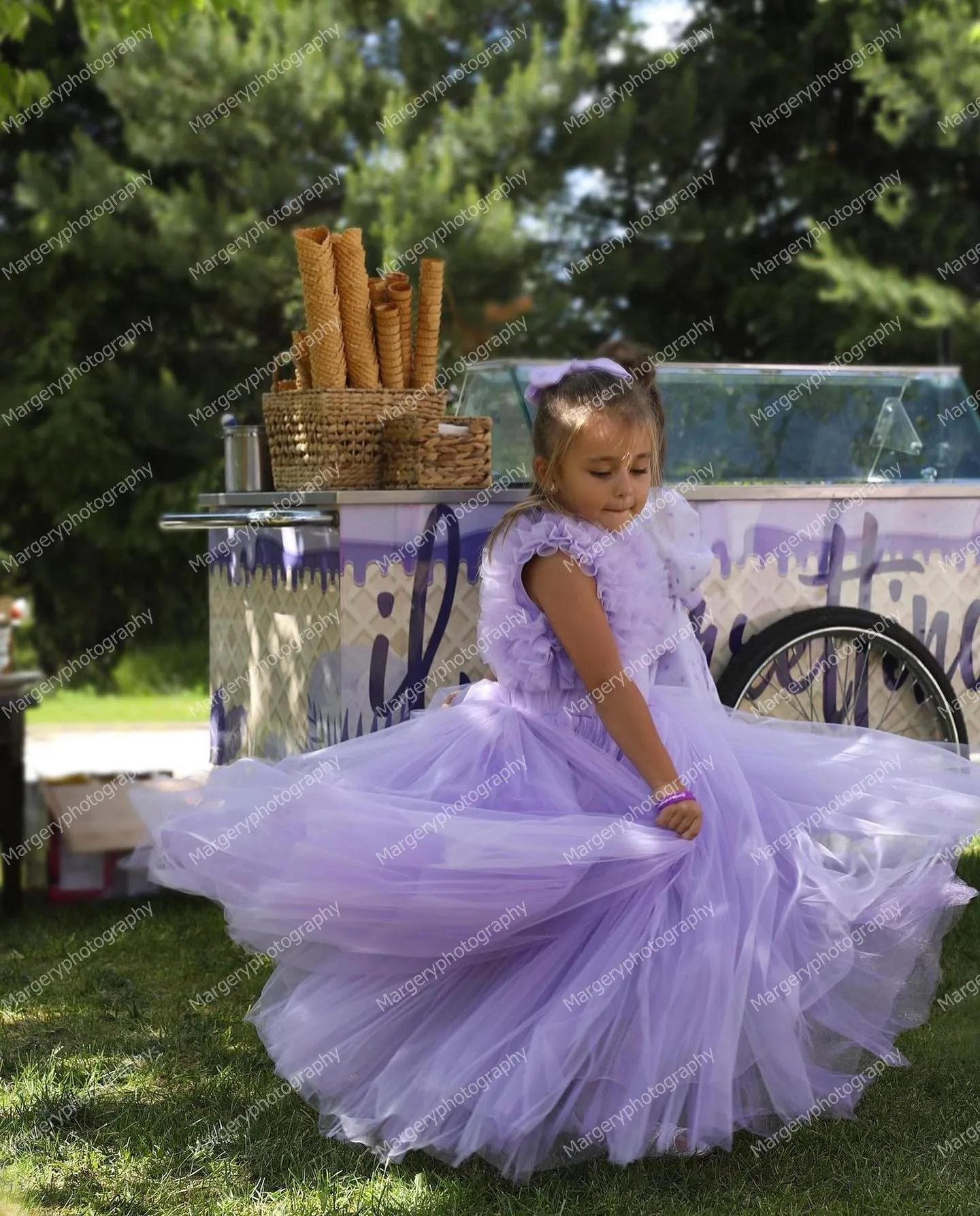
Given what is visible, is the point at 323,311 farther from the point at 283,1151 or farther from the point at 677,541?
the point at 283,1151

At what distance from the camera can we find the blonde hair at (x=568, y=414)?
9.00 ft

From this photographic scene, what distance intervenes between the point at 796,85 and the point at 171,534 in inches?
270

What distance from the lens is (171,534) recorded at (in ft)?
38.2

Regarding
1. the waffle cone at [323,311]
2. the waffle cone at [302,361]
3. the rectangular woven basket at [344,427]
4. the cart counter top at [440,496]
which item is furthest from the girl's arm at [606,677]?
the waffle cone at [302,361]

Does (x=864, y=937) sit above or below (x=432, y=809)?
below

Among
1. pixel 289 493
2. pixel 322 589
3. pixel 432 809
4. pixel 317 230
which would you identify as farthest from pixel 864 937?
pixel 317 230

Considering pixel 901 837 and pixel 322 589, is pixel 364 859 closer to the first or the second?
pixel 901 837

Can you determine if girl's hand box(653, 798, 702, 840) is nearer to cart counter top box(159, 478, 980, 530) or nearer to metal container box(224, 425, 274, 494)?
cart counter top box(159, 478, 980, 530)

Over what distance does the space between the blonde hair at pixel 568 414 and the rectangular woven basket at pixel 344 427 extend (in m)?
0.96

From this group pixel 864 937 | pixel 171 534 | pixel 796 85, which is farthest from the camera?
pixel 796 85

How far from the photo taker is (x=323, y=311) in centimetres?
382

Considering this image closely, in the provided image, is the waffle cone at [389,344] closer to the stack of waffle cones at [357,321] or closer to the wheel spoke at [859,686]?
the stack of waffle cones at [357,321]

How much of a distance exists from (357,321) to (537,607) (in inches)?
55.9

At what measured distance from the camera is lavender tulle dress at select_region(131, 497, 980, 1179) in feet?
8.13
